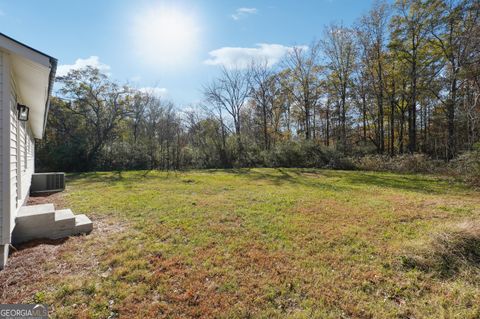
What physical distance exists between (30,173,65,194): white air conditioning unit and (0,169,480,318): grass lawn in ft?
12.1

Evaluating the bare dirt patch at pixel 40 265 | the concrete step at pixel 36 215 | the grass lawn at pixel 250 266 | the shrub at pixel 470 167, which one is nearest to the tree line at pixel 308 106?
the shrub at pixel 470 167

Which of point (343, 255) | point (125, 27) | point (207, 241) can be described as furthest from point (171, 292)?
point (125, 27)

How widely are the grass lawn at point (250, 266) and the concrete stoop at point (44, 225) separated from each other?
300mm

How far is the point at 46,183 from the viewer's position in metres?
8.09

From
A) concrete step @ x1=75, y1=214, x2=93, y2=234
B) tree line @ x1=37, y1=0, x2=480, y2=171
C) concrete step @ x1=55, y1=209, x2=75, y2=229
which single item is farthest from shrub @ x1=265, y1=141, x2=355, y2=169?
→ concrete step @ x1=55, y1=209, x2=75, y2=229

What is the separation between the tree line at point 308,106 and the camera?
14.9 metres

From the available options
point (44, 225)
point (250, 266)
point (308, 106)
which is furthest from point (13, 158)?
point (308, 106)

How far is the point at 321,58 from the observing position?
1958 centimetres

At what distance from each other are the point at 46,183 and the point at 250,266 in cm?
865

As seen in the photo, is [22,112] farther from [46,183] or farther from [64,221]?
[46,183]

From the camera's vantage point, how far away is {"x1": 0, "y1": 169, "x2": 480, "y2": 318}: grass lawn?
225cm

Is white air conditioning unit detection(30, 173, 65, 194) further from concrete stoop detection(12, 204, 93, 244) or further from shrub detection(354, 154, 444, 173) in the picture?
shrub detection(354, 154, 444, 173)

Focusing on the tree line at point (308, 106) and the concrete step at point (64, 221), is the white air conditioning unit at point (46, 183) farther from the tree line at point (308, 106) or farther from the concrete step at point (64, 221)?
the tree line at point (308, 106)

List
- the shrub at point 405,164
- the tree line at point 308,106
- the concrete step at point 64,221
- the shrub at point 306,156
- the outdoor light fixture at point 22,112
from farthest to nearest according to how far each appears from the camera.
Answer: the shrub at point 306,156 < the tree line at point 308,106 < the shrub at point 405,164 < the outdoor light fixture at point 22,112 < the concrete step at point 64,221
